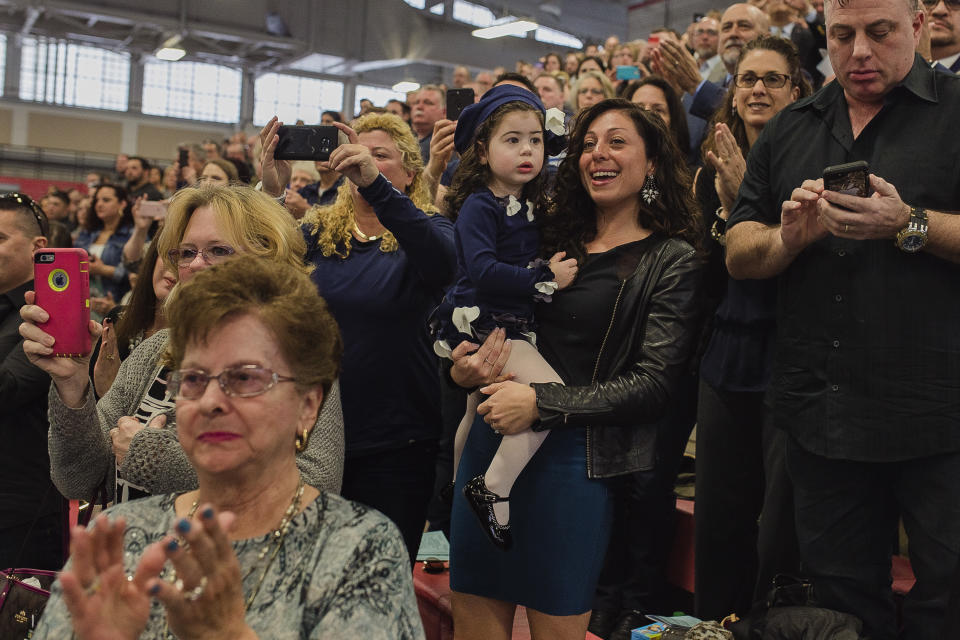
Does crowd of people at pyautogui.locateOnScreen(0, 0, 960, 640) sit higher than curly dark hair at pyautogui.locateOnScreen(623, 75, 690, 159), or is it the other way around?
curly dark hair at pyautogui.locateOnScreen(623, 75, 690, 159)

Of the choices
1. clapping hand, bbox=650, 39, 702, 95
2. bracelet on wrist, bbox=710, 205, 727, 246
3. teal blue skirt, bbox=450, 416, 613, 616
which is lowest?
teal blue skirt, bbox=450, 416, 613, 616

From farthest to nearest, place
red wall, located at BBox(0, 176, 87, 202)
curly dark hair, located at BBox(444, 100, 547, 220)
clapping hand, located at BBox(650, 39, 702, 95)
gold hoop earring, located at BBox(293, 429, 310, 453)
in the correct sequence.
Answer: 1. red wall, located at BBox(0, 176, 87, 202)
2. clapping hand, located at BBox(650, 39, 702, 95)
3. curly dark hair, located at BBox(444, 100, 547, 220)
4. gold hoop earring, located at BBox(293, 429, 310, 453)

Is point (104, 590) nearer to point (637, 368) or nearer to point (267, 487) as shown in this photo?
point (267, 487)

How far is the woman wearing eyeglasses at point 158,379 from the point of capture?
1896 mm

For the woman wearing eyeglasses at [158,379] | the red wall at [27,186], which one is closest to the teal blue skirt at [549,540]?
the woman wearing eyeglasses at [158,379]

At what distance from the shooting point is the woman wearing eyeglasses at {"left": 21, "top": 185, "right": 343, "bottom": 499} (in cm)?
190

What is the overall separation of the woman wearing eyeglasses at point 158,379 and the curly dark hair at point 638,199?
700mm

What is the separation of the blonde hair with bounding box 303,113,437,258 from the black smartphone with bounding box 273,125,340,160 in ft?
0.63

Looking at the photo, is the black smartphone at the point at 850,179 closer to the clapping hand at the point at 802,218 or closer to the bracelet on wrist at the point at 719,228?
the clapping hand at the point at 802,218

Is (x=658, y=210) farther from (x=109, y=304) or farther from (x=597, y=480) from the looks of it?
(x=109, y=304)

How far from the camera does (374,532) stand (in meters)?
1.40

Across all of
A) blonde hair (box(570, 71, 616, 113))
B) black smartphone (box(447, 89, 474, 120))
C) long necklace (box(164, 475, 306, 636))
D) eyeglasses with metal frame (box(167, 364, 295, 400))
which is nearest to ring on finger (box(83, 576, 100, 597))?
long necklace (box(164, 475, 306, 636))

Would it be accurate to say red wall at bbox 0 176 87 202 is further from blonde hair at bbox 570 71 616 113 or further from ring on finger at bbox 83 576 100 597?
ring on finger at bbox 83 576 100 597

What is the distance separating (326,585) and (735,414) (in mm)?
1676
